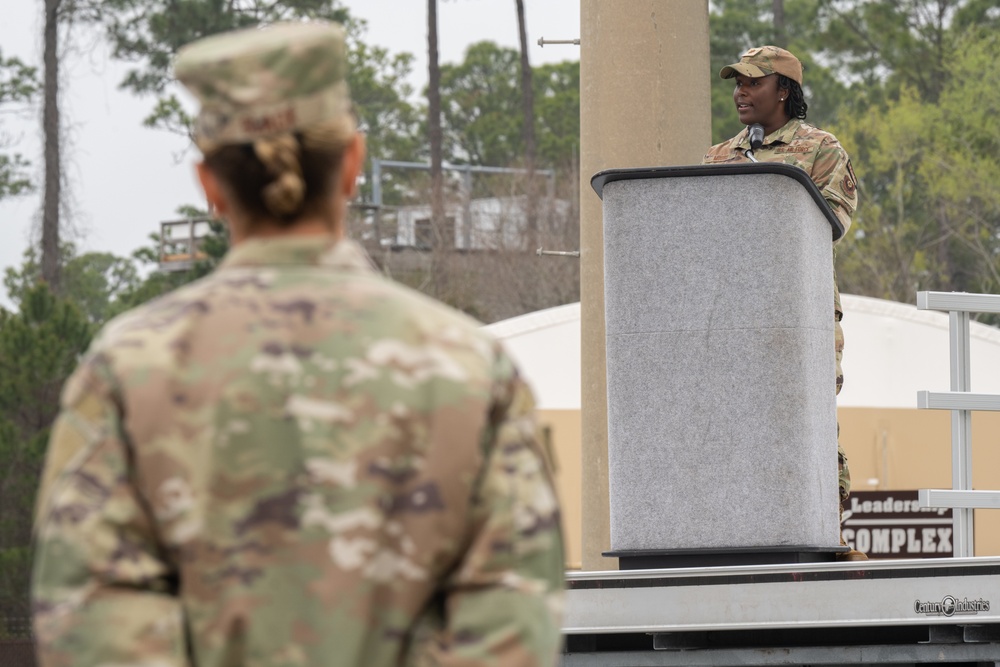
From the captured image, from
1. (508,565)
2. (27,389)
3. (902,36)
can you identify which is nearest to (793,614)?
(508,565)

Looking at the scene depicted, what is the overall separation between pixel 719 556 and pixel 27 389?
19.5 m

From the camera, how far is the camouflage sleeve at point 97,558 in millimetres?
2152

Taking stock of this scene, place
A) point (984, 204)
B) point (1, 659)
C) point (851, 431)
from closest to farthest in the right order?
point (851, 431), point (1, 659), point (984, 204)

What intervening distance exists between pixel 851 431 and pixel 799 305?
11337mm

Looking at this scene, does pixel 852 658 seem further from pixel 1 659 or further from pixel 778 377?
pixel 1 659

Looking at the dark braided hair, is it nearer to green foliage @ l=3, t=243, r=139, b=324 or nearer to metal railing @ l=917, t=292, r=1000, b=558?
metal railing @ l=917, t=292, r=1000, b=558

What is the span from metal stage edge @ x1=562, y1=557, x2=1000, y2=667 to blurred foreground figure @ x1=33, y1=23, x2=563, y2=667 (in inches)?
120

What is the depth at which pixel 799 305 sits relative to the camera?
5.73 metres

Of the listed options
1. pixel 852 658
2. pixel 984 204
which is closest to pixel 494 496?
pixel 852 658

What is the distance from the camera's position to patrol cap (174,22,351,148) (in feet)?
7.52

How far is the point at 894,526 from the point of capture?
56.0ft

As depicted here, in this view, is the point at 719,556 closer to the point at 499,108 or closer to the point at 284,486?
the point at 284,486

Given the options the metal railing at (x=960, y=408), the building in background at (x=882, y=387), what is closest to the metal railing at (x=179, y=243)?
the building in background at (x=882, y=387)

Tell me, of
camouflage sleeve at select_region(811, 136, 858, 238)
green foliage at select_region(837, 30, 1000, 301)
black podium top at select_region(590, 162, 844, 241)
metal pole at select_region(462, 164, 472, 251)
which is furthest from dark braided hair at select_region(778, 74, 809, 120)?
metal pole at select_region(462, 164, 472, 251)
